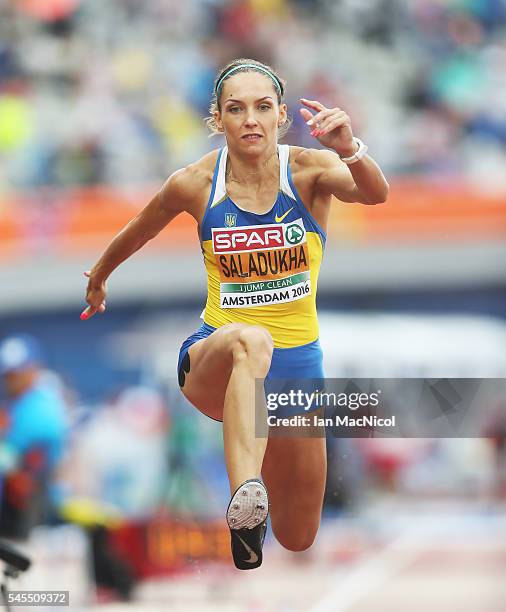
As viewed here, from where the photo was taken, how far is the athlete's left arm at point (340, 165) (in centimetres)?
509

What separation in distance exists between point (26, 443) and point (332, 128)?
524 centimetres

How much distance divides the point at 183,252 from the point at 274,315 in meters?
9.71

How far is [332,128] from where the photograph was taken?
5.07 m

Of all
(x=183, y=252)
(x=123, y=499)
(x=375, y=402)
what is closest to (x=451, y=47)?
(x=183, y=252)

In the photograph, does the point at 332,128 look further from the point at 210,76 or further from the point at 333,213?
the point at 210,76

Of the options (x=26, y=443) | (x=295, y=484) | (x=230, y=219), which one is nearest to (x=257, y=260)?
(x=230, y=219)

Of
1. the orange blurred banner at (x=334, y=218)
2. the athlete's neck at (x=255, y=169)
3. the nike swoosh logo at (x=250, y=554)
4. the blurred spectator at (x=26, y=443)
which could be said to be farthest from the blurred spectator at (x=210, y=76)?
the nike swoosh logo at (x=250, y=554)

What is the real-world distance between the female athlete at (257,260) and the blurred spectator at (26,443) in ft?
11.7

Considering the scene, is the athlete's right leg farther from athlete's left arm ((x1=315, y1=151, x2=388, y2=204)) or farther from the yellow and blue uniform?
athlete's left arm ((x1=315, y1=151, x2=388, y2=204))

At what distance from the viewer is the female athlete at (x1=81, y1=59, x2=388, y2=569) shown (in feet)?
16.9

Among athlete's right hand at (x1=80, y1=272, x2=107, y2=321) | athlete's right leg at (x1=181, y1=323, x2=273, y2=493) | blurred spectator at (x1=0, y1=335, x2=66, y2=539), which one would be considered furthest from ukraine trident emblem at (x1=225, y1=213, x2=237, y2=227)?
blurred spectator at (x1=0, y1=335, x2=66, y2=539)

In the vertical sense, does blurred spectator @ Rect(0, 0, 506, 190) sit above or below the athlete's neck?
above

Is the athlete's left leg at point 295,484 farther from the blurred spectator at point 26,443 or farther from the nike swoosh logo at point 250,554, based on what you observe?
the blurred spectator at point 26,443

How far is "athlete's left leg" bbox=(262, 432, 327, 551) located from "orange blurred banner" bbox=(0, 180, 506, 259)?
8.79m
